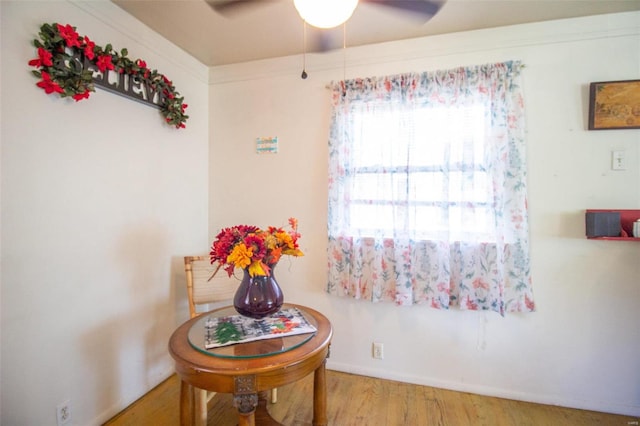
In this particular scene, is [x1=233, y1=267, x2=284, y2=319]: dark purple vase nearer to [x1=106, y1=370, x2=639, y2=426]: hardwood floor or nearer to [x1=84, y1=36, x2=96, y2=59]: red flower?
[x1=106, y1=370, x2=639, y2=426]: hardwood floor

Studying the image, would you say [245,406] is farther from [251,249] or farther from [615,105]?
[615,105]

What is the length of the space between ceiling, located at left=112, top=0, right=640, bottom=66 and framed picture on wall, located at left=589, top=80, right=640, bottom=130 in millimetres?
463

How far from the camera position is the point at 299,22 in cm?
188

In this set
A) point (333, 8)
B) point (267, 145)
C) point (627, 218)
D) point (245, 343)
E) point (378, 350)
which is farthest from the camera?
point (267, 145)

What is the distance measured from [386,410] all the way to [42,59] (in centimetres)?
269

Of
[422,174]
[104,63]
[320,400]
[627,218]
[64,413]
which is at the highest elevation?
[104,63]

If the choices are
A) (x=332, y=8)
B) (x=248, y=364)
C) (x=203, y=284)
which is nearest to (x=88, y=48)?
(x=332, y=8)

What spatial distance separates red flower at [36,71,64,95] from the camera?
1.35 metres

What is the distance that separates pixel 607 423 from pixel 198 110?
3.60m

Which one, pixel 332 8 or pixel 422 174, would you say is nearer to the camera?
pixel 332 8

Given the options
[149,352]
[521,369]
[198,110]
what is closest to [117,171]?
[198,110]

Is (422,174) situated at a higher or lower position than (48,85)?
lower

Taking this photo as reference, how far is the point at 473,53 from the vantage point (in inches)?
77.2

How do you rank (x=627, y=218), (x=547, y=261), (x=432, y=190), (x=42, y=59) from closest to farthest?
(x=42, y=59), (x=627, y=218), (x=547, y=261), (x=432, y=190)
